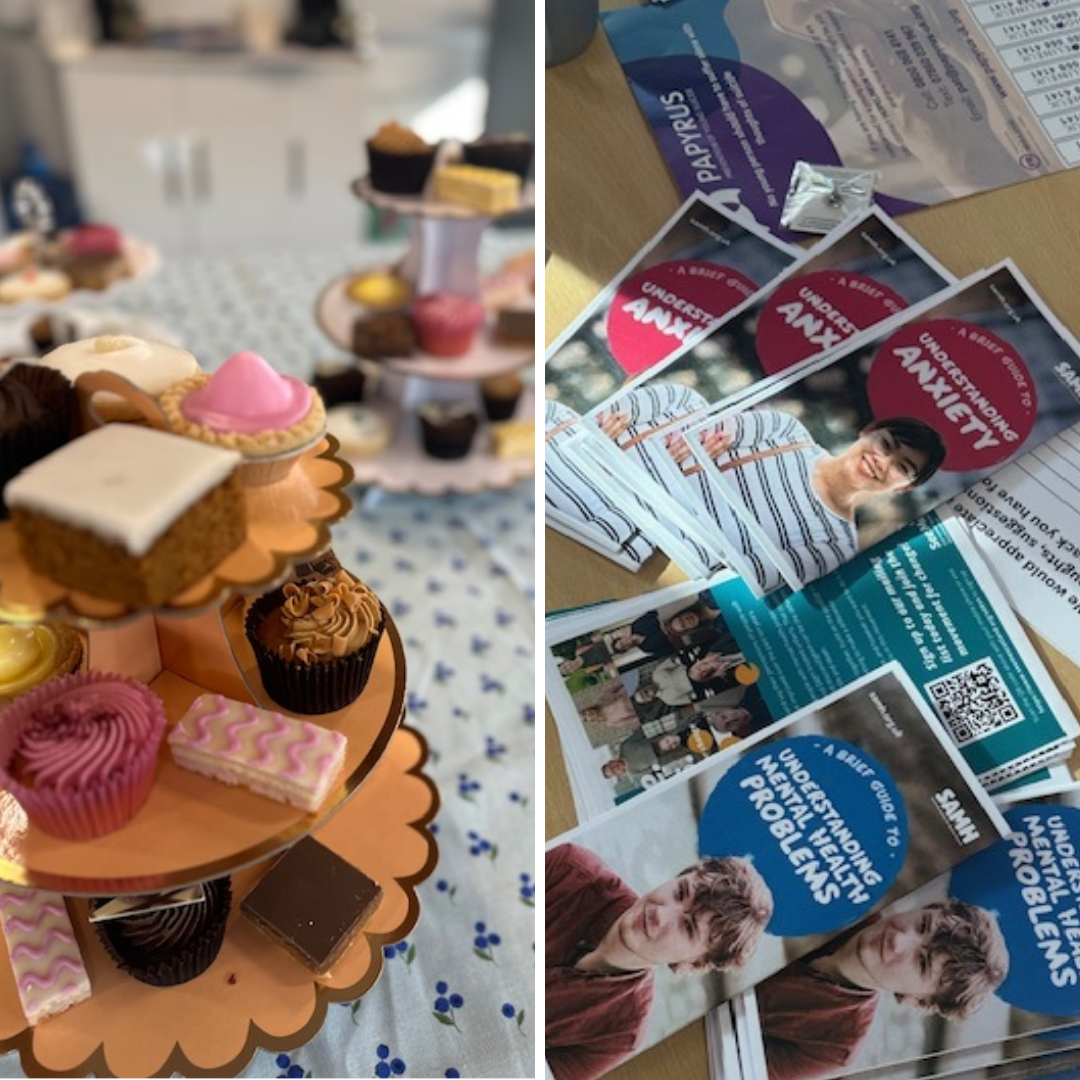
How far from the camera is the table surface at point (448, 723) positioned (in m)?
1.01

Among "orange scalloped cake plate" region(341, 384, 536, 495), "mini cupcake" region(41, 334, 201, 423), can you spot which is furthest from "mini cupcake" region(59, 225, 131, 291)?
"mini cupcake" region(41, 334, 201, 423)

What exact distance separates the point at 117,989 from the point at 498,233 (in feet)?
6.19

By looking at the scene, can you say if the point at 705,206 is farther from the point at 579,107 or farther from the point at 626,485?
the point at 626,485

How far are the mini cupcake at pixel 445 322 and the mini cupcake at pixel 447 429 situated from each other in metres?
0.09

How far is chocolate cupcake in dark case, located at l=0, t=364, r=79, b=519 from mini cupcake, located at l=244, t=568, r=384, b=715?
0.75 feet

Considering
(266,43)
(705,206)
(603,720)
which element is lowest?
(266,43)

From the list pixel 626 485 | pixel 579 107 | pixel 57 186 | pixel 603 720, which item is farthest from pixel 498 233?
pixel 603 720

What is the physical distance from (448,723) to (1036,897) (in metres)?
0.67

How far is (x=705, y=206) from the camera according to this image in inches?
47.0

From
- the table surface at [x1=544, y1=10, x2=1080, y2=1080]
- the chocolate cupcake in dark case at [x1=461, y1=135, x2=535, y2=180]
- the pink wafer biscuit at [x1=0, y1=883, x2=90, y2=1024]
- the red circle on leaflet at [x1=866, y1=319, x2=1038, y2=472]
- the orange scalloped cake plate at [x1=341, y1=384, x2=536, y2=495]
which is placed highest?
the table surface at [x1=544, y1=10, x2=1080, y2=1080]

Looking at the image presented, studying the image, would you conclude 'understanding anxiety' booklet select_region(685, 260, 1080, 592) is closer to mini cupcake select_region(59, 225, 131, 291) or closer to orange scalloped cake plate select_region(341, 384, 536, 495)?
orange scalloped cake plate select_region(341, 384, 536, 495)

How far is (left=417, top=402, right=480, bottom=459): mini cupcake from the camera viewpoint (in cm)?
170

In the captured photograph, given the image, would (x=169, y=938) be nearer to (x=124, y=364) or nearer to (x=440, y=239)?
(x=124, y=364)

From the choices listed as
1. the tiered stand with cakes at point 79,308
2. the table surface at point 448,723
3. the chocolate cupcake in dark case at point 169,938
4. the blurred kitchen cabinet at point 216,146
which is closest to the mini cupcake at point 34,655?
the chocolate cupcake in dark case at point 169,938
